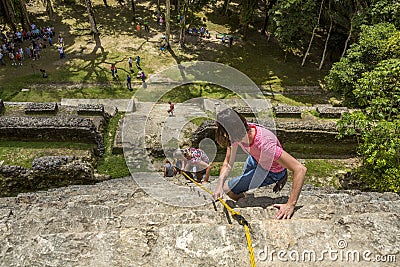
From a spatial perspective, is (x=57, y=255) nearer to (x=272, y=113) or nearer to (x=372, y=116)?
Answer: (x=372, y=116)

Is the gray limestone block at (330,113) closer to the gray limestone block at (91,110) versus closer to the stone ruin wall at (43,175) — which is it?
the gray limestone block at (91,110)

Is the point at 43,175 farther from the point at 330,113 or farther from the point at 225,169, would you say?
the point at 330,113

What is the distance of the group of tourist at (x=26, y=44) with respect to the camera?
2080 centimetres

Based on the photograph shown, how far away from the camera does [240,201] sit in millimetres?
5270

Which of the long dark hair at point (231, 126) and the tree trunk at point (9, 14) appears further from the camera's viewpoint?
the tree trunk at point (9, 14)

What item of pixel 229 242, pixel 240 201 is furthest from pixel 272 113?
pixel 229 242

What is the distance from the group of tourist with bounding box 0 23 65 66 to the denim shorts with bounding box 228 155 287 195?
20104mm

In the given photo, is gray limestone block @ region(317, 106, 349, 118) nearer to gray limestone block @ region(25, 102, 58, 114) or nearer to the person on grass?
the person on grass

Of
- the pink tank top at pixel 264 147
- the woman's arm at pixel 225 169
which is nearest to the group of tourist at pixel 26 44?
the woman's arm at pixel 225 169

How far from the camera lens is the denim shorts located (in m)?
4.98

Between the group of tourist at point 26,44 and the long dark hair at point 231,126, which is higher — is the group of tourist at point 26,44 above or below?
below

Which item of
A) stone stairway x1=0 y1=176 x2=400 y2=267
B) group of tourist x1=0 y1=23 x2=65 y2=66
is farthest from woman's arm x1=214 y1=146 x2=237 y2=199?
group of tourist x1=0 y1=23 x2=65 y2=66

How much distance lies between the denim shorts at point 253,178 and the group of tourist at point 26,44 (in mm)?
20104

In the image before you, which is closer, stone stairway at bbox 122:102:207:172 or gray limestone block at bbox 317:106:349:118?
stone stairway at bbox 122:102:207:172
